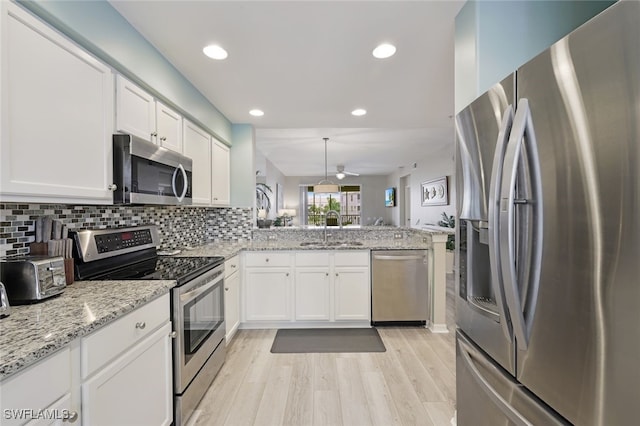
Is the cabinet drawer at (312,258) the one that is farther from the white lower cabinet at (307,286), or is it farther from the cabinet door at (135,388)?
the cabinet door at (135,388)

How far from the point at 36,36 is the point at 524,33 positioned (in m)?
2.14

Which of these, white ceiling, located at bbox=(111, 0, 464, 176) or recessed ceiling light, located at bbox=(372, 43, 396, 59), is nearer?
white ceiling, located at bbox=(111, 0, 464, 176)

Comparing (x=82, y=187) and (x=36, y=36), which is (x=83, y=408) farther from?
(x=36, y=36)

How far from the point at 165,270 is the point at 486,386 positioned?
70.7 inches

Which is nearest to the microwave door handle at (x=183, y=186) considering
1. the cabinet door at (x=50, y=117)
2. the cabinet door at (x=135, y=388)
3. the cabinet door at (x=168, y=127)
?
the cabinet door at (x=168, y=127)

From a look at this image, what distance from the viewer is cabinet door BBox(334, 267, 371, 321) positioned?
10.2ft

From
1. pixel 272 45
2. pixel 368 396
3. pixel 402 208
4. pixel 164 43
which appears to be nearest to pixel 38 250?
pixel 164 43

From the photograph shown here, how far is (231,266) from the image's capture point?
9.11 feet

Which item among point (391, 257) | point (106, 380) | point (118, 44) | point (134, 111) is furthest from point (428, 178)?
point (106, 380)

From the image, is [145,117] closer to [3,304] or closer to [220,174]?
[3,304]

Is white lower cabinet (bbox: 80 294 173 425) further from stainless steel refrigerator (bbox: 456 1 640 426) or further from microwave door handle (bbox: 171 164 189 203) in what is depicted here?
stainless steel refrigerator (bbox: 456 1 640 426)

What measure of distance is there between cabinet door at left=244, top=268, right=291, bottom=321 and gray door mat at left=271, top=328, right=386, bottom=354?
0.73 ft

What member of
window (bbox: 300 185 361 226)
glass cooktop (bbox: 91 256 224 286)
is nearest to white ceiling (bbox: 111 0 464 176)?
glass cooktop (bbox: 91 256 224 286)

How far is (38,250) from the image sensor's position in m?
1.43
